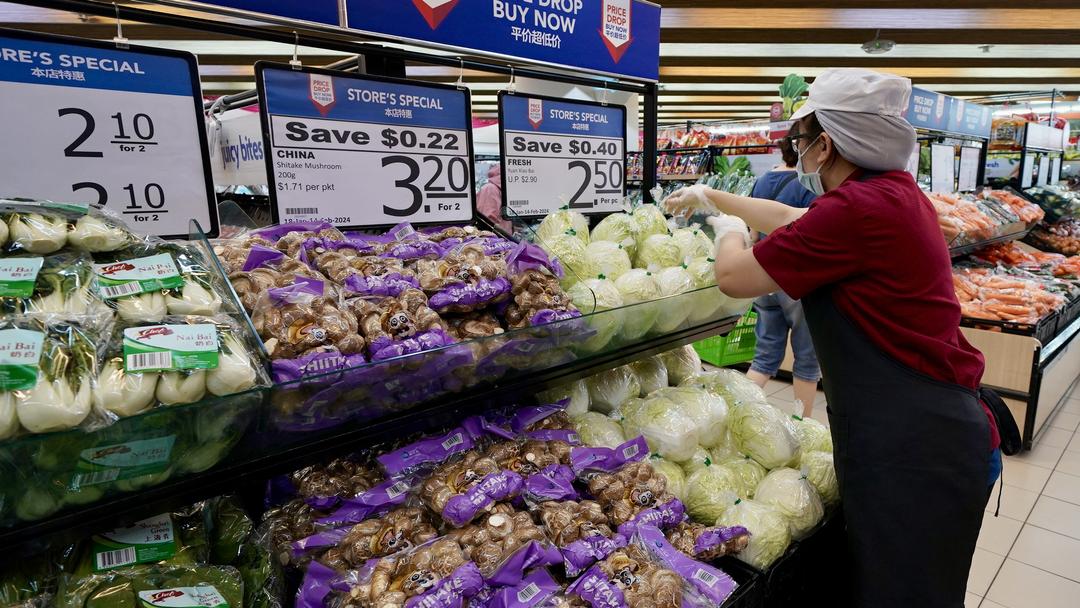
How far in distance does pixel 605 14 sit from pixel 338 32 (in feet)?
3.58

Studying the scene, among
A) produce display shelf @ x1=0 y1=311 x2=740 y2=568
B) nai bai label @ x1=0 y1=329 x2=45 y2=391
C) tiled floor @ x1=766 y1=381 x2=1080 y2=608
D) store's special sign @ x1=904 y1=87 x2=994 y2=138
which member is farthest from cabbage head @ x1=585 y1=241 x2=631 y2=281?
store's special sign @ x1=904 y1=87 x2=994 y2=138

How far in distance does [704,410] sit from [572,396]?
17.0 inches

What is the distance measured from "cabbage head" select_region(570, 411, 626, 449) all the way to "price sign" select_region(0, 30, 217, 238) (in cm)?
117

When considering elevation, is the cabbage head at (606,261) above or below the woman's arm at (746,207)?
below

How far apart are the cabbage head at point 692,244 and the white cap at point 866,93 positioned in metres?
0.64

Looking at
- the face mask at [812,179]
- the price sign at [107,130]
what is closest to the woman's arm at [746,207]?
the face mask at [812,179]

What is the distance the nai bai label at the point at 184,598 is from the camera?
1.03m

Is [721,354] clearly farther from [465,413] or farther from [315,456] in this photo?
[315,456]

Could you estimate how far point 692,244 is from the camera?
2133 millimetres

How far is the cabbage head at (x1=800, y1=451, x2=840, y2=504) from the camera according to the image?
1868 millimetres

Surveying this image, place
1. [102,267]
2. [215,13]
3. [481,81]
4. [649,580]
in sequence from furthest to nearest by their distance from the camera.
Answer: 1. [481,81]
2. [215,13]
3. [649,580]
4. [102,267]

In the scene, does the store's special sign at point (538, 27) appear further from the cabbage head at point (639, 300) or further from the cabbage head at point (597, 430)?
the cabbage head at point (597, 430)

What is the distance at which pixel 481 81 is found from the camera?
11555 mm

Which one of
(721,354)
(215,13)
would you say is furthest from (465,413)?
A: (721,354)
